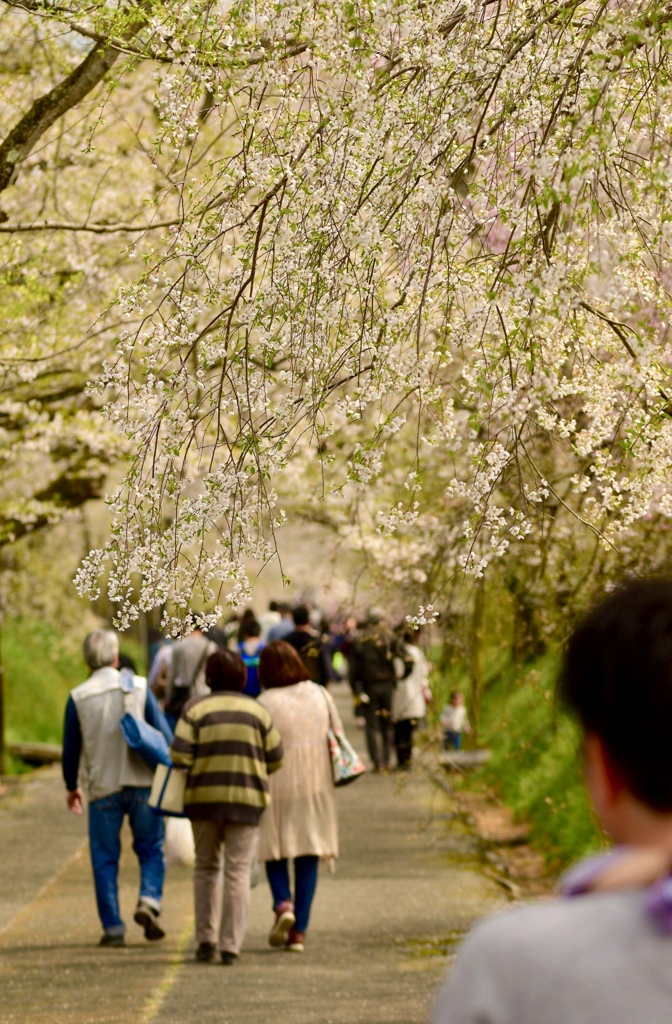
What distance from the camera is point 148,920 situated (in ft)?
29.9

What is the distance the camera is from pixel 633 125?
5.40 meters

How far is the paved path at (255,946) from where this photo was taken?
7496 mm

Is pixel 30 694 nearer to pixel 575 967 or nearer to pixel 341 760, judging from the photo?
pixel 341 760

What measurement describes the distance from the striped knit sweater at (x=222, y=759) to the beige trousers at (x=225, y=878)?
0.14 metres

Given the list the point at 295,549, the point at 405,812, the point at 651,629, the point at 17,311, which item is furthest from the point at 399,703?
the point at 295,549

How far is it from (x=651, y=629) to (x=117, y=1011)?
20.5 feet

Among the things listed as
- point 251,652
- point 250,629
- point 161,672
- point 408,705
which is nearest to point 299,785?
point 161,672

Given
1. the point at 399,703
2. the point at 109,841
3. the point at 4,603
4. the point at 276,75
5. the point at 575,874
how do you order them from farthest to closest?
the point at 4,603
the point at 399,703
the point at 109,841
the point at 276,75
the point at 575,874

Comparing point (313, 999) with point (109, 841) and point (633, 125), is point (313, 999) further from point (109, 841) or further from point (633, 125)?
point (633, 125)

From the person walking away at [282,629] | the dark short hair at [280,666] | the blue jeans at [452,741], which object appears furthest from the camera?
the blue jeans at [452,741]

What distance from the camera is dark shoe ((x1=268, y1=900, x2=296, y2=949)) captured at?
8.85 m

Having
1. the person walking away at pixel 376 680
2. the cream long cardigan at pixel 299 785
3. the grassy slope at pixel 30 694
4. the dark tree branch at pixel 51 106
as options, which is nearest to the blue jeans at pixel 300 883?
the cream long cardigan at pixel 299 785

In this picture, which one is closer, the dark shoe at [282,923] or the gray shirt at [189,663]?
the dark shoe at [282,923]

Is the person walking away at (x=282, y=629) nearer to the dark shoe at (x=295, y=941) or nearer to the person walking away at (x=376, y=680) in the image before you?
the person walking away at (x=376, y=680)
